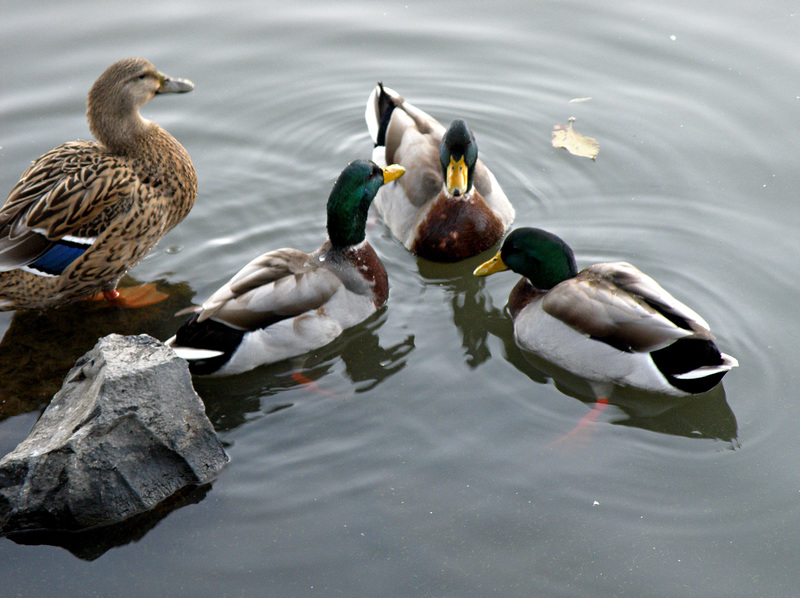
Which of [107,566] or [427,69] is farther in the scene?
[427,69]

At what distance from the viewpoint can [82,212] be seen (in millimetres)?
5262

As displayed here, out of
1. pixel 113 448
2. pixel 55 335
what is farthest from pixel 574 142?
pixel 113 448

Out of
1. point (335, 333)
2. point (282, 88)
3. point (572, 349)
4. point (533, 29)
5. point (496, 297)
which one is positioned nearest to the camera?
point (572, 349)

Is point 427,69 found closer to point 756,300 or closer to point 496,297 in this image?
point 496,297

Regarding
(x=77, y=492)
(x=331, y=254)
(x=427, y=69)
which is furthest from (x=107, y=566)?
(x=427, y=69)

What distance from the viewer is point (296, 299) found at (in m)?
5.26

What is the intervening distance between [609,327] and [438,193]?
203cm

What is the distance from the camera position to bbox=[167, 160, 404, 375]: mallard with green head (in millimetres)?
5094

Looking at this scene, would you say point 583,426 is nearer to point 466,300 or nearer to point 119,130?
point 466,300

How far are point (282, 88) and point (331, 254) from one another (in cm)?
297

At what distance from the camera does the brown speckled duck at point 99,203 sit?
5.24 metres

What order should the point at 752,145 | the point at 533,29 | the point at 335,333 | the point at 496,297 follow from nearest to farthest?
1. the point at 335,333
2. the point at 496,297
3. the point at 752,145
4. the point at 533,29

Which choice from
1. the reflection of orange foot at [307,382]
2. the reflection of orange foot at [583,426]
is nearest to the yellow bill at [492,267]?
the reflection of orange foot at [583,426]

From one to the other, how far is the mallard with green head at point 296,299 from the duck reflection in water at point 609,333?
99 centimetres
